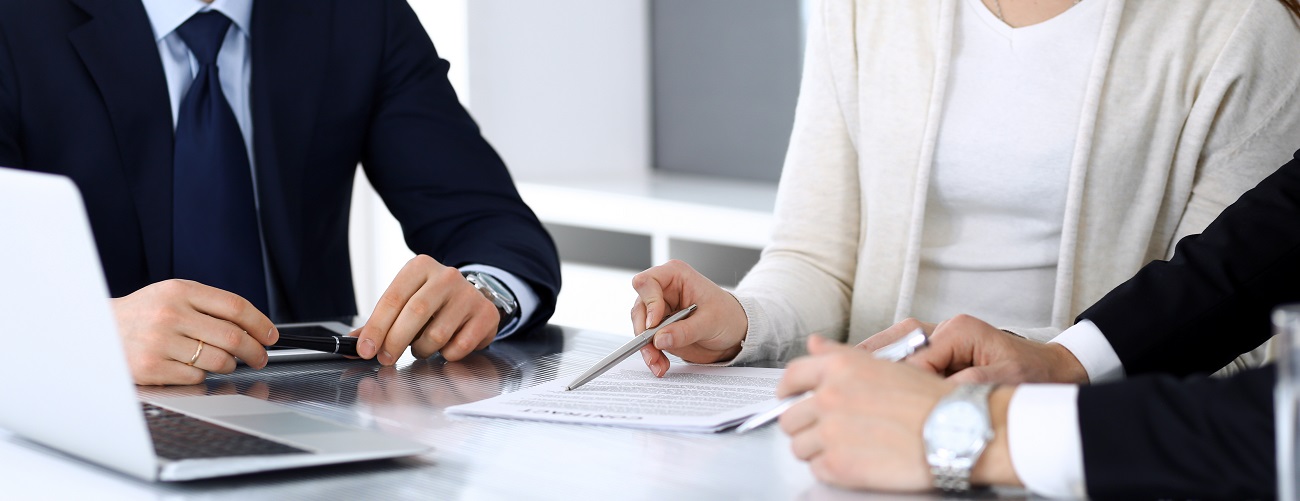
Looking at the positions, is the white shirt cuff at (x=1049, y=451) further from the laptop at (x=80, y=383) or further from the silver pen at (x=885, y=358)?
the laptop at (x=80, y=383)

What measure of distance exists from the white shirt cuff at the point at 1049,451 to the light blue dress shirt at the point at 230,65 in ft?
2.50

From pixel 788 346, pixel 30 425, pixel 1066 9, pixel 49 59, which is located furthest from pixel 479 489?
pixel 1066 9

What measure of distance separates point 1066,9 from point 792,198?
1.37 feet

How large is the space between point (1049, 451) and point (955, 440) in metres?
0.06

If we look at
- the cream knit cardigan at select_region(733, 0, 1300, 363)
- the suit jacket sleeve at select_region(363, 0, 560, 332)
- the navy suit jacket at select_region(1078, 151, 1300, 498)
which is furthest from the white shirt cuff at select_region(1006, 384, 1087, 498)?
the suit jacket sleeve at select_region(363, 0, 560, 332)

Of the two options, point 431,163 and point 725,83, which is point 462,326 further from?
point 725,83

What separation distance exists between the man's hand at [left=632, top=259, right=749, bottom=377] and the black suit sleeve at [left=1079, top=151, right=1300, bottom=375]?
35 centimetres

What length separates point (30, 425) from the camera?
3.15ft

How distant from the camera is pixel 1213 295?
1.29 metres

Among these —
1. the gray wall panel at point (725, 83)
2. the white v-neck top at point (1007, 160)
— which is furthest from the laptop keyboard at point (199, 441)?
the gray wall panel at point (725, 83)

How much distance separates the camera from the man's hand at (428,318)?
1.29 meters

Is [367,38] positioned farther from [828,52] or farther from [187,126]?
[828,52]

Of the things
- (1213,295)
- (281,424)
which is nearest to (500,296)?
(281,424)

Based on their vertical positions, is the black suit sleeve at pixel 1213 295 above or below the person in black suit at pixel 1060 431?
below
